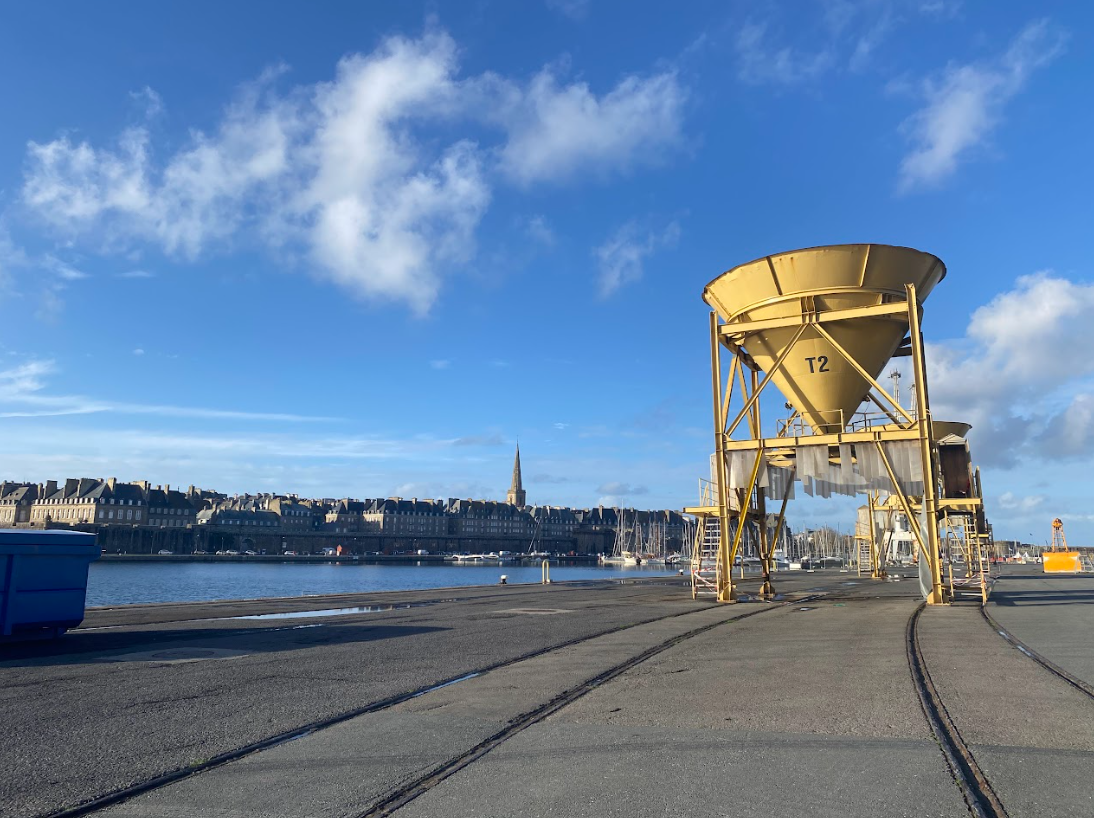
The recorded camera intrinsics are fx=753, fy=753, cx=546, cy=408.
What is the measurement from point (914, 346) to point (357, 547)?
187425 mm

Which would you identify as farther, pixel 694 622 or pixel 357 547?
pixel 357 547

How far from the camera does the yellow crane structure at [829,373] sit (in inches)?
965

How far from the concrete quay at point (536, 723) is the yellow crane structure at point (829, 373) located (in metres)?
9.46

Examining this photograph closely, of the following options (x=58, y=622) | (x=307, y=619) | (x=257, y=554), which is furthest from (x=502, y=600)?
(x=257, y=554)

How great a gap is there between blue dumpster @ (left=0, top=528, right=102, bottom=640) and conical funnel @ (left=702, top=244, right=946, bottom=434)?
69.7 ft

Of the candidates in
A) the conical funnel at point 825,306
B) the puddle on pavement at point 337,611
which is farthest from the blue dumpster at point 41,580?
the conical funnel at point 825,306

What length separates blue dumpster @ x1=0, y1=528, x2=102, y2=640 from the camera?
1259 centimetres

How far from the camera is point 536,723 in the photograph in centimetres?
779

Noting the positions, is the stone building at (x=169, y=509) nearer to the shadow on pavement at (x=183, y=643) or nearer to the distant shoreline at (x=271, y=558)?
the distant shoreline at (x=271, y=558)

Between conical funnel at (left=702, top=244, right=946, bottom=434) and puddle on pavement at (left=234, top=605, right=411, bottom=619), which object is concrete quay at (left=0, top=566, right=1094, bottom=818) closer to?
puddle on pavement at (left=234, top=605, right=411, bottom=619)

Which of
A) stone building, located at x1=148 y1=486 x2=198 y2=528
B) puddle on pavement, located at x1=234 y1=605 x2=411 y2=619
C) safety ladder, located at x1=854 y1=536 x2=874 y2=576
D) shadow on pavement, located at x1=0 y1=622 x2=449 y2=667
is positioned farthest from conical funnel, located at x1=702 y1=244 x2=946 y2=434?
stone building, located at x1=148 y1=486 x2=198 y2=528

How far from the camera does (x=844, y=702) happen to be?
8.77 meters

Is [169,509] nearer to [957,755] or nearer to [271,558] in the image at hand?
[271,558]

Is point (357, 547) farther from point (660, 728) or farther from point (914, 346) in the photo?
point (660, 728)
